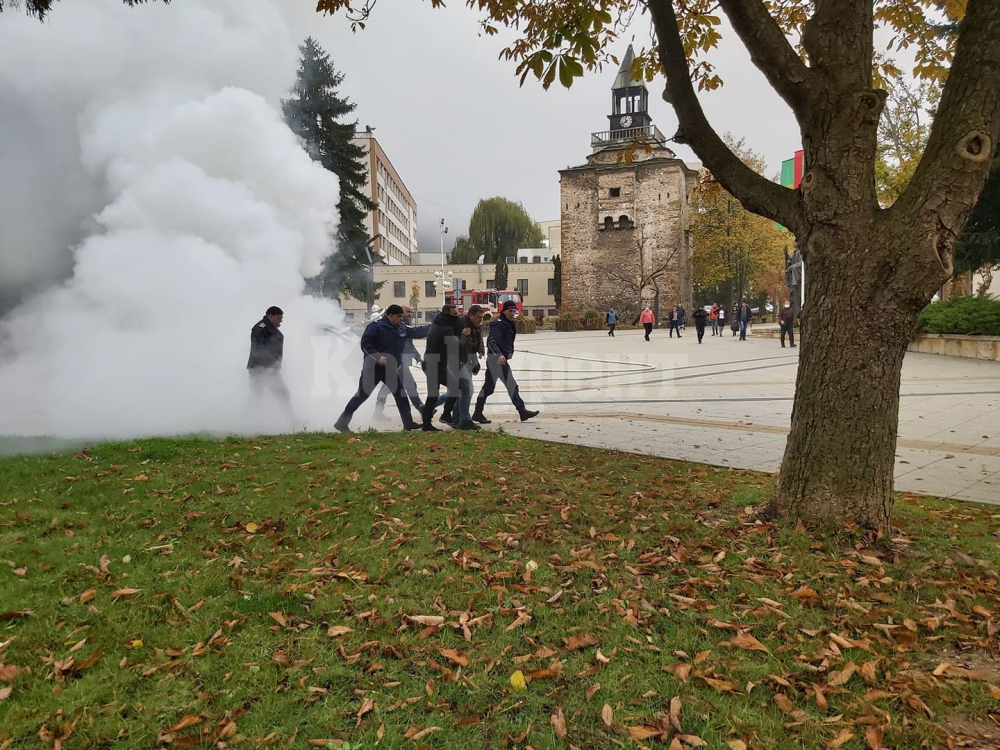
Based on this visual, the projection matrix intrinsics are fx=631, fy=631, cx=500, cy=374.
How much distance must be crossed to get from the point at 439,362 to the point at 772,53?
6077 millimetres

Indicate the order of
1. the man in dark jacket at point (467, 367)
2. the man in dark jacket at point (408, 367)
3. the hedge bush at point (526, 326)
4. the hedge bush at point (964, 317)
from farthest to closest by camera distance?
the hedge bush at point (526, 326) < the hedge bush at point (964, 317) < the man in dark jacket at point (467, 367) < the man in dark jacket at point (408, 367)

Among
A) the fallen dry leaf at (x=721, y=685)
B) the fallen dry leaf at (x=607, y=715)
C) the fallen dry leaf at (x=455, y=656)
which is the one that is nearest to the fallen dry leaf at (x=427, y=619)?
the fallen dry leaf at (x=455, y=656)

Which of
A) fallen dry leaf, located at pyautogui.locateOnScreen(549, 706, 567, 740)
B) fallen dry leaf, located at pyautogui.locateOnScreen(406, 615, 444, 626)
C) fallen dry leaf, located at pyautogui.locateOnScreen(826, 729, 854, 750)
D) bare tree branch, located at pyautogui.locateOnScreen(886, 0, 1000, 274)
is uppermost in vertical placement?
bare tree branch, located at pyautogui.locateOnScreen(886, 0, 1000, 274)

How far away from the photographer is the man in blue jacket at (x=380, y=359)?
8945 mm

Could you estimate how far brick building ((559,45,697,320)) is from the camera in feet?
176

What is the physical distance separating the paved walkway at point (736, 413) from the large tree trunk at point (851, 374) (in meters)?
1.90

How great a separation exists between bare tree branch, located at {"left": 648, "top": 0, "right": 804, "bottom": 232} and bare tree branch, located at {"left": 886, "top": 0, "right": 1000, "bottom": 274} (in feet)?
3.26

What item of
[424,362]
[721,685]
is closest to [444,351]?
[424,362]

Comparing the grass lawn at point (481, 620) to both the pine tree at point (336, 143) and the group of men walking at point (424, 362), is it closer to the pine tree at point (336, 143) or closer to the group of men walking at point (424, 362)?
the group of men walking at point (424, 362)

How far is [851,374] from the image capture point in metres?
4.25

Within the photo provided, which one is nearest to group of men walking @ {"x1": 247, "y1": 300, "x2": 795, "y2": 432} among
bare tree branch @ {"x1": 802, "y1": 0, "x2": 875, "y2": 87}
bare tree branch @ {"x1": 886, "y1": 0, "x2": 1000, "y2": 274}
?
bare tree branch @ {"x1": 802, "y1": 0, "x2": 875, "y2": 87}

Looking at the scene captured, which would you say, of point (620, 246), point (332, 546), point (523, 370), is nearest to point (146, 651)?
point (332, 546)

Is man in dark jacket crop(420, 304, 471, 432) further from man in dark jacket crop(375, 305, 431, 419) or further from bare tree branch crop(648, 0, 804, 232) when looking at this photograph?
bare tree branch crop(648, 0, 804, 232)

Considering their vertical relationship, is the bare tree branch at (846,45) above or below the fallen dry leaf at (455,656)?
above
